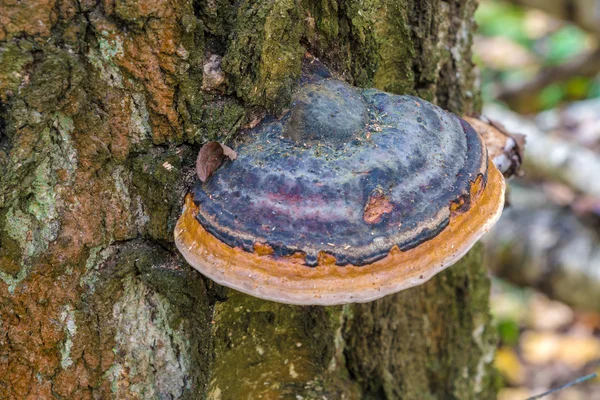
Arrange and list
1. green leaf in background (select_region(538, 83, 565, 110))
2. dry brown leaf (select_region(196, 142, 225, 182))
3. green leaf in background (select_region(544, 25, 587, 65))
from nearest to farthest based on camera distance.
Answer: dry brown leaf (select_region(196, 142, 225, 182)), green leaf in background (select_region(538, 83, 565, 110)), green leaf in background (select_region(544, 25, 587, 65))

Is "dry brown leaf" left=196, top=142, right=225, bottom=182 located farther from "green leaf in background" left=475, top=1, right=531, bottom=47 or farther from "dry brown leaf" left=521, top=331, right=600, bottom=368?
"green leaf in background" left=475, top=1, right=531, bottom=47

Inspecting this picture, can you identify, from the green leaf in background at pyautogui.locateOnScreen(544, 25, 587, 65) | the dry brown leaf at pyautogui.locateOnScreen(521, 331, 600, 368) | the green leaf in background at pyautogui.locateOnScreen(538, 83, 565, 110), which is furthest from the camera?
the green leaf in background at pyautogui.locateOnScreen(544, 25, 587, 65)

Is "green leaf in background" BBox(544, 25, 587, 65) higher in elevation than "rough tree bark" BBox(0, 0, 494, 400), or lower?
lower

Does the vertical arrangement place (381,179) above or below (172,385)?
above

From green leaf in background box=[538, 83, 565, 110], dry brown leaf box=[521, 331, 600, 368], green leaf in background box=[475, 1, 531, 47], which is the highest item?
green leaf in background box=[475, 1, 531, 47]

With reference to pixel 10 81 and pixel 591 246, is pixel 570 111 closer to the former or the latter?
pixel 591 246

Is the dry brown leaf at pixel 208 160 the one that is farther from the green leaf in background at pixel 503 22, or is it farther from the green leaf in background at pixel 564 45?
the green leaf in background at pixel 503 22

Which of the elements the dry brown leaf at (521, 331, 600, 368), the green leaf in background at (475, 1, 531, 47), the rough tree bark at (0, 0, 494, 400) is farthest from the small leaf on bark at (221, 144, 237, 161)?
the green leaf in background at (475, 1, 531, 47)

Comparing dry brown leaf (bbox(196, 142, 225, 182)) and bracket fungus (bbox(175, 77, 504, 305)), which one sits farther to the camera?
dry brown leaf (bbox(196, 142, 225, 182))

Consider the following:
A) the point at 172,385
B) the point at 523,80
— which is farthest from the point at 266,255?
the point at 523,80
